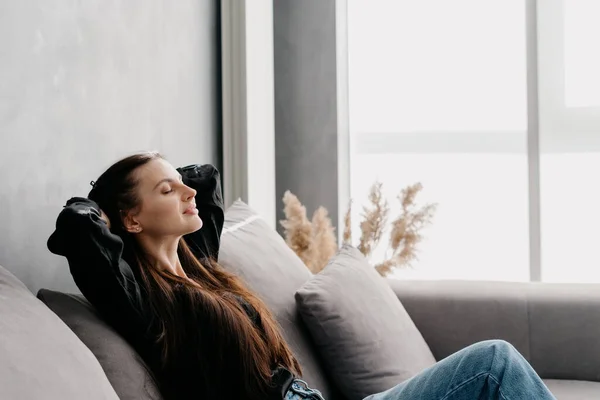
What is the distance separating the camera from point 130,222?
1546mm

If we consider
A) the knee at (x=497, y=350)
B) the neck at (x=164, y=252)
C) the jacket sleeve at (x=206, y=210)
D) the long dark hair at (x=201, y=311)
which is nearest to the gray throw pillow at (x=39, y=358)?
the long dark hair at (x=201, y=311)

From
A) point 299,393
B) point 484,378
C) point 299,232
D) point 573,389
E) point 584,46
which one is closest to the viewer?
point 484,378

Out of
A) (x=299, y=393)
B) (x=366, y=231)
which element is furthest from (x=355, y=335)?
(x=366, y=231)

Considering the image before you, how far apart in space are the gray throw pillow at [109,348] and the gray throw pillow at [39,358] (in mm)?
112

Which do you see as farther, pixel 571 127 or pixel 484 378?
pixel 571 127

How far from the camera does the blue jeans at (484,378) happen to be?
1.39 metres

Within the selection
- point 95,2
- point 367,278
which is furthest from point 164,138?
point 367,278

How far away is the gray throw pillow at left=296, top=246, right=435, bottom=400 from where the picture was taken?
1855 mm

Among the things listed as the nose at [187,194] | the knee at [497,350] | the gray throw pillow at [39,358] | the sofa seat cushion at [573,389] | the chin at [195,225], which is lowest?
the sofa seat cushion at [573,389]

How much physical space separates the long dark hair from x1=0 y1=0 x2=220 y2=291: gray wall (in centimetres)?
22

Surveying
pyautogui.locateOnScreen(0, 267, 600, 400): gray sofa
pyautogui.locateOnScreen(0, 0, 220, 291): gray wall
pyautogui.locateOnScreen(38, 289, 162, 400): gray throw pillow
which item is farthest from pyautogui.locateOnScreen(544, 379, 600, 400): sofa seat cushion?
pyautogui.locateOnScreen(0, 0, 220, 291): gray wall

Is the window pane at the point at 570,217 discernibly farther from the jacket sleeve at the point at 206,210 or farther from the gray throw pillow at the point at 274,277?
the jacket sleeve at the point at 206,210

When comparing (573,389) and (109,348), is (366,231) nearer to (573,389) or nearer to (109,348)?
(573,389)

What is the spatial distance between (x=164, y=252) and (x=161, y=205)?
0.34ft
